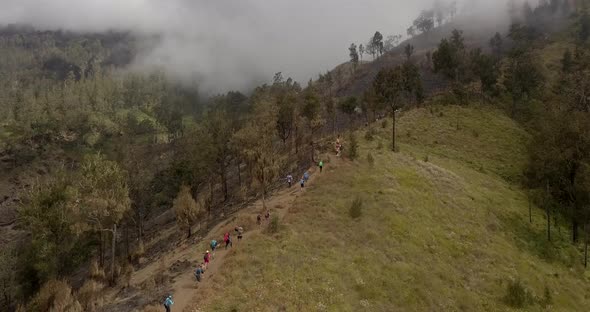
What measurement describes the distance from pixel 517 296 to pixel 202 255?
25.3 m

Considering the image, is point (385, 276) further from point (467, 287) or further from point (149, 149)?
point (149, 149)

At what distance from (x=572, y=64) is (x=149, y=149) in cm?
14117

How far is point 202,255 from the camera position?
32.9 m

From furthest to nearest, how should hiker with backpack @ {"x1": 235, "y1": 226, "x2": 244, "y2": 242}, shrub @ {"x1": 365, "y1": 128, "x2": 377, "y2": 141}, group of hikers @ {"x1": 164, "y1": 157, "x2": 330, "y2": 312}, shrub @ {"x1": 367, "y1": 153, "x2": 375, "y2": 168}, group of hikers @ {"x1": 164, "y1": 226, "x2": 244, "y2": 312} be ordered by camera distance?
shrub @ {"x1": 365, "y1": 128, "x2": 377, "y2": 141}, shrub @ {"x1": 367, "y1": 153, "x2": 375, "y2": 168}, hiker with backpack @ {"x1": 235, "y1": 226, "x2": 244, "y2": 242}, group of hikers @ {"x1": 164, "y1": 157, "x2": 330, "y2": 312}, group of hikers @ {"x1": 164, "y1": 226, "x2": 244, "y2": 312}

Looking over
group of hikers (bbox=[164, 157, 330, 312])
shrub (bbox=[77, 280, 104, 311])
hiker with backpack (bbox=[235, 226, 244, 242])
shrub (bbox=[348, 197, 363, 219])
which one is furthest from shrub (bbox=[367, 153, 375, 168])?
shrub (bbox=[77, 280, 104, 311])

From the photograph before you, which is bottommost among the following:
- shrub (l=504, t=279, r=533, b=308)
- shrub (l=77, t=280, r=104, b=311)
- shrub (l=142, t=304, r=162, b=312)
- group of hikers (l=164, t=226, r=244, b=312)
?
shrub (l=504, t=279, r=533, b=308)

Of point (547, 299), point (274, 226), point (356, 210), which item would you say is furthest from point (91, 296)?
point (547, 299)

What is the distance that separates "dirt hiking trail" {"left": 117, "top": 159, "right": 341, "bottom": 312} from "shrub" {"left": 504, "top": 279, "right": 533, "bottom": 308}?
19.5 m

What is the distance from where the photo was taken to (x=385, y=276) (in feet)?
92.5

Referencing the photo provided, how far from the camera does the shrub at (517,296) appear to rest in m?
28.8

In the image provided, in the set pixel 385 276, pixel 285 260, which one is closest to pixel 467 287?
pixel 385 276

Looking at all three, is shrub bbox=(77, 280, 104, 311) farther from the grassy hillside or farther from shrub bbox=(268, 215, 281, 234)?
shrub bbox=(268, 215, 281, 234)

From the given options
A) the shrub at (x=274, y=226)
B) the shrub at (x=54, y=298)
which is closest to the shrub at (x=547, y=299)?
the shrub at (x=274, y=226)

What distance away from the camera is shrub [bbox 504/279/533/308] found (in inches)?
1134
